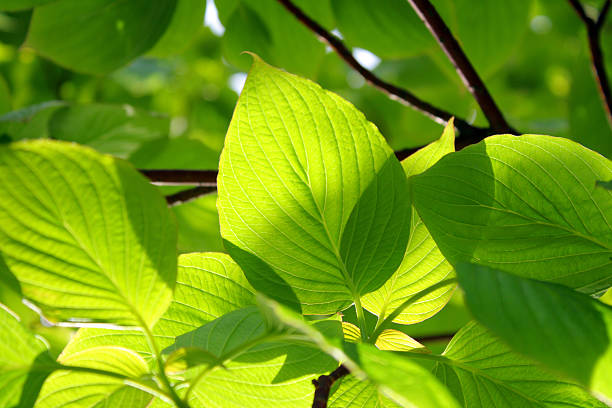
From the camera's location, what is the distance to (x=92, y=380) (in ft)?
0.89

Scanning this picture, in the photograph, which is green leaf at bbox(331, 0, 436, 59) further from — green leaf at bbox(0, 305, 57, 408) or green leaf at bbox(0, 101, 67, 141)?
green leaf at bbox(0, 305, 57, 408)

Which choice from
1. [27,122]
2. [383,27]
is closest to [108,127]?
[27,122]

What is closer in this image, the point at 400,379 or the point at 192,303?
the point at 400,379

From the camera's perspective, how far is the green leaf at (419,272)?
12.4 inches

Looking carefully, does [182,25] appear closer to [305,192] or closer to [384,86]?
[384,86]

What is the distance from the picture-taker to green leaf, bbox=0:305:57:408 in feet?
0.81

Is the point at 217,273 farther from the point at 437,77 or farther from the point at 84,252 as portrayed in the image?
the point at 437,77

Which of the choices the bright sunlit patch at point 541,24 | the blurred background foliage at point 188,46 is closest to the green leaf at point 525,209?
the blurred background foliage at point 188,46

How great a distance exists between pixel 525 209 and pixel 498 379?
0.10 meters

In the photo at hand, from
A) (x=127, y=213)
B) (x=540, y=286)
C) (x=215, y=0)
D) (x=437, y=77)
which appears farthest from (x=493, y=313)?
(x=437, y=77)

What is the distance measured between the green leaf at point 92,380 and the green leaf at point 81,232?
2 cm

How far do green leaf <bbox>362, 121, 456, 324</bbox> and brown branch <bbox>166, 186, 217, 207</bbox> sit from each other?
246 millimetres

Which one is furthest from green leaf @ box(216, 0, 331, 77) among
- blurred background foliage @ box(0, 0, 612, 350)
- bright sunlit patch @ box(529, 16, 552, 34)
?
bright sunlit patch @ box(529, 16, 552, 34)

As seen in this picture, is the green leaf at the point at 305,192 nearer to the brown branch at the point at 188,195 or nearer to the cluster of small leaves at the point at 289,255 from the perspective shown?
the cluster of small leaves at the point at 289,255
